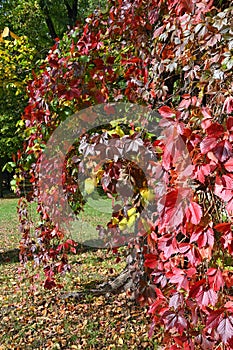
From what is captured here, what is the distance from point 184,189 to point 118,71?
1595mm

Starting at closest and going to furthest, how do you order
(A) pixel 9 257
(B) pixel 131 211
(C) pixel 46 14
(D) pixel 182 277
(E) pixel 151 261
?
(D) pixel 182 277 < (E) pixel 151 261 < (B) pixel 131 211 < (A) pixel 9 257 < (C) pixel 46 14

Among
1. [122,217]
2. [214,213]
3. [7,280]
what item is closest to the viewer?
[214,213]

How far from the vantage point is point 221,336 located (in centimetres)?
102

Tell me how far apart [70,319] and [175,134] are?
2681mm

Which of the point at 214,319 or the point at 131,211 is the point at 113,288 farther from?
the point at 214,319

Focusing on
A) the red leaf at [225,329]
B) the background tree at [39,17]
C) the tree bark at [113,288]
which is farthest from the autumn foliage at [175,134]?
the background tree at [39,17]

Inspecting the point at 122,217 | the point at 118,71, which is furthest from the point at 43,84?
the point at 122,217

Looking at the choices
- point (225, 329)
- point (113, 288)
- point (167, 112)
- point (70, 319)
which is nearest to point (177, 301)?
point (225, 329)

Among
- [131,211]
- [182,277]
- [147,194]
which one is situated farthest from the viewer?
[131,211]

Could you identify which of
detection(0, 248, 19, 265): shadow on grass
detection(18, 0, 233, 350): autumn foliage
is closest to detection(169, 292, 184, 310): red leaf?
detection(18, 0, 233, 350): autumn foliage

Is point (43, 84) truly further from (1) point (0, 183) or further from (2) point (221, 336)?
(1) point (0, 183)

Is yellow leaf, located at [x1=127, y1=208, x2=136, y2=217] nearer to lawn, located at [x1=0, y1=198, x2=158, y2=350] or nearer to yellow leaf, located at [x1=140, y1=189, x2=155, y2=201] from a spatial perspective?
yellow leaf, located at [x1=140, y1=189, x2=155, y2=201]

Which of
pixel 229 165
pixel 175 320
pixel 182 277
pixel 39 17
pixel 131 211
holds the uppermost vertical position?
pixel 39 17

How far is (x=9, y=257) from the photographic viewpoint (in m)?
6.30
